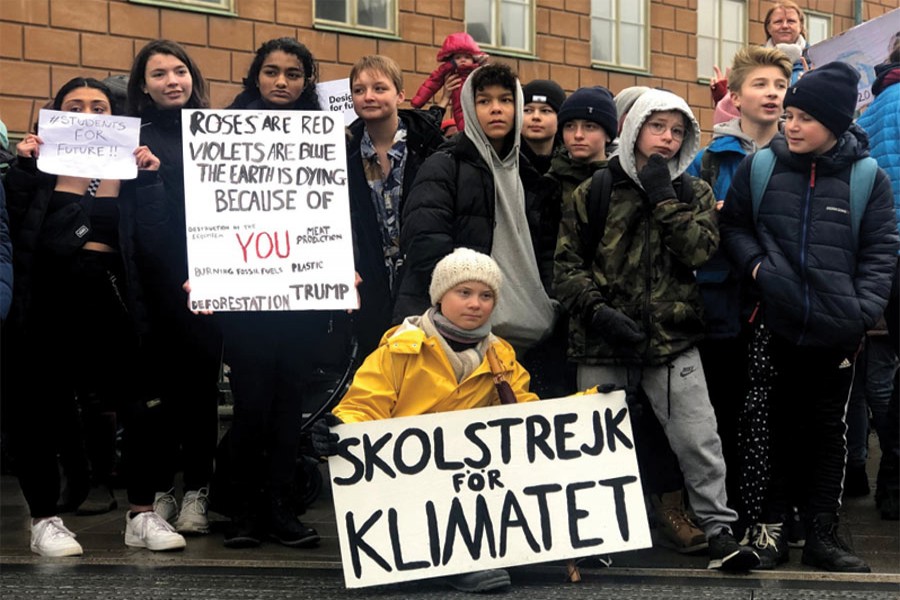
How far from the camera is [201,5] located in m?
12.6

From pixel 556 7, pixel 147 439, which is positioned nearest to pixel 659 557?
pixel 147 439

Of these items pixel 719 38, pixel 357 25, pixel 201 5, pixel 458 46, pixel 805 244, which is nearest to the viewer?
pixel 805 244

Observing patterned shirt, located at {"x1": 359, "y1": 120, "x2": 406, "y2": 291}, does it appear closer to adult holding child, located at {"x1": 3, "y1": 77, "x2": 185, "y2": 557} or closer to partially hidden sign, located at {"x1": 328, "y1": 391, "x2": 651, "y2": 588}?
adult holding child, located at {"x1": 3, "y1": 77, "x2": 185, "y2": 557}

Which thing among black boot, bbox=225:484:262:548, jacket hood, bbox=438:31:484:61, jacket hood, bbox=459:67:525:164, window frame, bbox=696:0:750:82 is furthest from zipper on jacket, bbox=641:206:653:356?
window frame, bbox=696:0:750:82

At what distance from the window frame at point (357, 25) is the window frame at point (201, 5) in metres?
0.95

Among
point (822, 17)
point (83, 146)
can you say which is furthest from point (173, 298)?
point (822, 17)

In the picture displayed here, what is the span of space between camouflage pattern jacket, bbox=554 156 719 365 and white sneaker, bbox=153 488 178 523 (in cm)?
191

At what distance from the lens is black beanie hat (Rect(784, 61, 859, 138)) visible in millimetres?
5172

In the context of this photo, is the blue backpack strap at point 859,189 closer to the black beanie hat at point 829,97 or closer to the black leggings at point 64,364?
the black beanie hat at point 829,97

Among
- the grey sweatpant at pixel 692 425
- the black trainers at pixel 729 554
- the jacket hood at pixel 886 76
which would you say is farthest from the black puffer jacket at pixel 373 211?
the jacket hood at pixel 886 76

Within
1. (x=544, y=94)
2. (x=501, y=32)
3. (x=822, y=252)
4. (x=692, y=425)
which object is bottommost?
(x=692, y=425)

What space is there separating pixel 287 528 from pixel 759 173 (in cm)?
234

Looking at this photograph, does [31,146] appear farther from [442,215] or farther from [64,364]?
[442,215]

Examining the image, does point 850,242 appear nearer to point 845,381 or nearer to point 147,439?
point 845,381
